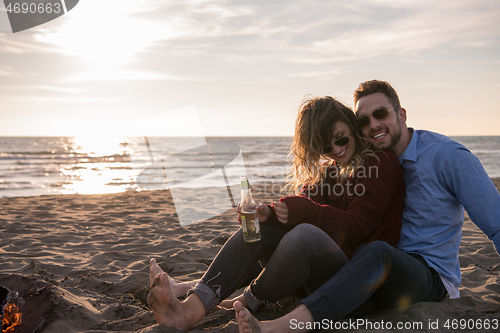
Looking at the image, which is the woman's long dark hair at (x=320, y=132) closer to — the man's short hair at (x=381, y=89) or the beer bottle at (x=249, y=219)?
the man's short hair at (x=381, y=89)

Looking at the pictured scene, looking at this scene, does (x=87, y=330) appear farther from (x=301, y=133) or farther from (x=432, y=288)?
(x=432, y=288)

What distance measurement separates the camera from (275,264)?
7.75ft

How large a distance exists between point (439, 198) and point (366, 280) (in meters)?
0.83

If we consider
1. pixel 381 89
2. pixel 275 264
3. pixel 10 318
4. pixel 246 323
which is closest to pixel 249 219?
pixel 275 264

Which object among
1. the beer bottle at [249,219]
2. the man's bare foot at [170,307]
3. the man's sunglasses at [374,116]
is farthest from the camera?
the man's sunglasses at [374,116]

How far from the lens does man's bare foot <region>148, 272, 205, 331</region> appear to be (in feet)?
7.30

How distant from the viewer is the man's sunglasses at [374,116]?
107 inches

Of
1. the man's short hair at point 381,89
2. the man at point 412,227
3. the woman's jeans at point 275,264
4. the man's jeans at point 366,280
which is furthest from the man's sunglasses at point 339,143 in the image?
the man's jeans at point 366,280

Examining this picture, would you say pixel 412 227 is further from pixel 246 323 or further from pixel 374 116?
pixel 246 323

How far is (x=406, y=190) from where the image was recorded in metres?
2.64

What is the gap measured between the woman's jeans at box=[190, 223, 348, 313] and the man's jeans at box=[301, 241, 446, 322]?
0.53 ft

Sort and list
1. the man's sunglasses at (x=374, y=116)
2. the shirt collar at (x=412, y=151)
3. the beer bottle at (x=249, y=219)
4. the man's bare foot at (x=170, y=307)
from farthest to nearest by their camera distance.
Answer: the man's sunglasses at (x=374, y=116)
the shirt collar at (x=412, y=151)
the beer bottle at (x=249, y=219)
the man's bare foot at (x=170, y=307)

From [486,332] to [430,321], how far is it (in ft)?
1.10

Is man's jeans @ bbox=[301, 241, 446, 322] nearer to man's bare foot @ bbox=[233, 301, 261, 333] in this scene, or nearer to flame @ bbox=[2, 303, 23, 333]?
man's bare foot @ bbox=[233, 301, 261, 333]
